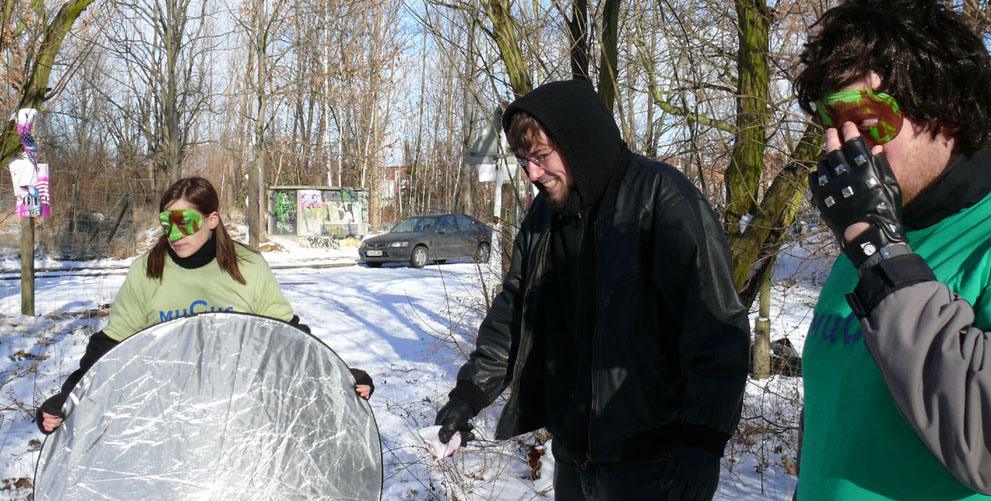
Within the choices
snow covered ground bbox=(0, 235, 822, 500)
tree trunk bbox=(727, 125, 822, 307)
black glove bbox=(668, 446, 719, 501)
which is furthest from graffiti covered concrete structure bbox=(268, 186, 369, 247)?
black glove bbox=(668, 446, 719, 501)

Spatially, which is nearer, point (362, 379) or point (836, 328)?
point (836, 328)

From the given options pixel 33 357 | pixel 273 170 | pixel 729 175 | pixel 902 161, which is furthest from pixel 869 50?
pixel 273 170

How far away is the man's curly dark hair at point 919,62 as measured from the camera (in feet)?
4.26

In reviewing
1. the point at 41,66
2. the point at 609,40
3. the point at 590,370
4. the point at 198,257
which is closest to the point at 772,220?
the point at 609,40

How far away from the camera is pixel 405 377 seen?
7.41m

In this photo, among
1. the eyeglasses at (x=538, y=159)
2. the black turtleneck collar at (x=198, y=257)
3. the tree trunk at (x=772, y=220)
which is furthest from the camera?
the tree trunk at (x=772, y=220)

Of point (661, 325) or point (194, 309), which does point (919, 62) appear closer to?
point (661, 325)

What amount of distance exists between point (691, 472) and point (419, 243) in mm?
18591

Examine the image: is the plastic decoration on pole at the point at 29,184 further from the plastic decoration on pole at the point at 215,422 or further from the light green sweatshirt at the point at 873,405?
the light green sweatshirt at the point at 873,405

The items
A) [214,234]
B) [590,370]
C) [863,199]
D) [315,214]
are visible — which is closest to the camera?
[863,199]

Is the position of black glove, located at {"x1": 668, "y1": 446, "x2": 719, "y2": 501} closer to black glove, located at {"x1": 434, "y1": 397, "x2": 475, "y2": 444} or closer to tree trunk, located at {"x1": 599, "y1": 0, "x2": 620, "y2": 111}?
black glove, located at {"x1": 434, "y1": 397, "x2": 475, "y2": 444}

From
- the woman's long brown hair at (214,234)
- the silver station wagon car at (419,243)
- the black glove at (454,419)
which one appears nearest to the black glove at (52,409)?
the woman's long brown hair at (214,234)

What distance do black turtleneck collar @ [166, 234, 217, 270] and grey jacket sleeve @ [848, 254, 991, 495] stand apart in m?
3.14

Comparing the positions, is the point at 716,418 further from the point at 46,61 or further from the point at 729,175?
the point at 46,61
